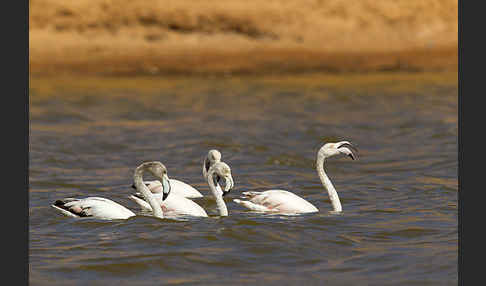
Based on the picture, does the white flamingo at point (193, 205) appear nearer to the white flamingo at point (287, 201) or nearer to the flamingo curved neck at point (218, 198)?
the flamingo curved neck at point (218, 198)

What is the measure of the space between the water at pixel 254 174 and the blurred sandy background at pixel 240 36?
565 mm

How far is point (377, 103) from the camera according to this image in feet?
63.2

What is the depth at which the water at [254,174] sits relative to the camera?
8172 millimetres

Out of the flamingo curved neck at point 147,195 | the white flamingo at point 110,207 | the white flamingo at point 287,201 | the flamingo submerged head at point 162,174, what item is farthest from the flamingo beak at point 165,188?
the white flamingo at point 287,201

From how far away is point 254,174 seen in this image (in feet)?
44.0

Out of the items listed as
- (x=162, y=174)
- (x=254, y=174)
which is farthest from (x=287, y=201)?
(x=254, y=174)

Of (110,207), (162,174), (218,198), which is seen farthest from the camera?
(218,198)

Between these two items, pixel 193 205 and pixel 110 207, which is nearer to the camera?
pixel 110 207

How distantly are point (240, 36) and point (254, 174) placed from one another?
8.97 m

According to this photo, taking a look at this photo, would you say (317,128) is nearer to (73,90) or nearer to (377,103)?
(377,103)

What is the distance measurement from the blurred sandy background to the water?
57 centimetres

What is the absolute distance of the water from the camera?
26.8ft

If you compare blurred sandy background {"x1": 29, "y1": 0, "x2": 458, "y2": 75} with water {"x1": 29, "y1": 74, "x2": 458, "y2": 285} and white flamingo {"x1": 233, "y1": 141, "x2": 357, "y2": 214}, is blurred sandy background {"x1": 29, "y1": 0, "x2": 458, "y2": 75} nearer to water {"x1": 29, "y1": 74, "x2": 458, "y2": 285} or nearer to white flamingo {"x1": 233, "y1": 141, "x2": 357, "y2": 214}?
water {"x1": 29, "y1": 74, "x2": 458, "y2": 285}

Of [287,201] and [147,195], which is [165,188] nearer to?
[147,195]
